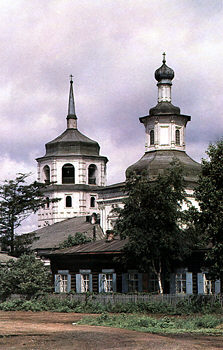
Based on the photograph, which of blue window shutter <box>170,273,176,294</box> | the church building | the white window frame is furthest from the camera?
the church building

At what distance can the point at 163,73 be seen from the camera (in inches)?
3204

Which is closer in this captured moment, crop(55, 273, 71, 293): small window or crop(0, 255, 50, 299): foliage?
crop(0, 255, 50, 299): foliage

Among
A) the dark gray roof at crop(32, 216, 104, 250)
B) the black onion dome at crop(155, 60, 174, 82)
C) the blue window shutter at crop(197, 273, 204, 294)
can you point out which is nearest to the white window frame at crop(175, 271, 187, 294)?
the blue window shutter at crop(197, 273, 204, 294)

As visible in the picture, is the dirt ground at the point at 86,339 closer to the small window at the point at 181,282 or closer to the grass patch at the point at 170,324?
the grass patch at the point at 170,324

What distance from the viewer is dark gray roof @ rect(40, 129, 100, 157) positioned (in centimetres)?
10962

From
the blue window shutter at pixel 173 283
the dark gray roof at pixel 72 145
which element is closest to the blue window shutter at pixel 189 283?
the blue window shutter at pixel 173 283

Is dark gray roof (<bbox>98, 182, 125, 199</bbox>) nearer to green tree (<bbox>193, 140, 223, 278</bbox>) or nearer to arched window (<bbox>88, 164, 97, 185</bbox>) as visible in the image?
arched window (<bbox>88, 164, 97, 185</bbox>)

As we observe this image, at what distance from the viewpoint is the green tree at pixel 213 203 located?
37062 mm

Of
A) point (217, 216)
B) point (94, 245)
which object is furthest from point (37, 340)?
point (94, 245)

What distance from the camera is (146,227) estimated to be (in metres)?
42.8

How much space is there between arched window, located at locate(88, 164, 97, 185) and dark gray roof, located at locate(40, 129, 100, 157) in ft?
6.84

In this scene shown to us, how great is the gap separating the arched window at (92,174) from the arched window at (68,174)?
340 cm

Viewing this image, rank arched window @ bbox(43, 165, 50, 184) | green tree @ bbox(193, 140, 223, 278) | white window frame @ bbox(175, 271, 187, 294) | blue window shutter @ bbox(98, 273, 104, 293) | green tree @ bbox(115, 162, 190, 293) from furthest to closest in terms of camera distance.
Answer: arched window @ bbox(43, 165, 50, 184)
blue window shutter @ bbox(98, 273, 104, 293)
white window frame @ bbox(175, 271, 187, 294)
green tree @ bbox(115, 162, 190, 293)
green tree @ bbox(193, 140, 223, 278)

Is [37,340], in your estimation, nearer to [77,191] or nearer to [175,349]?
[175,349]
